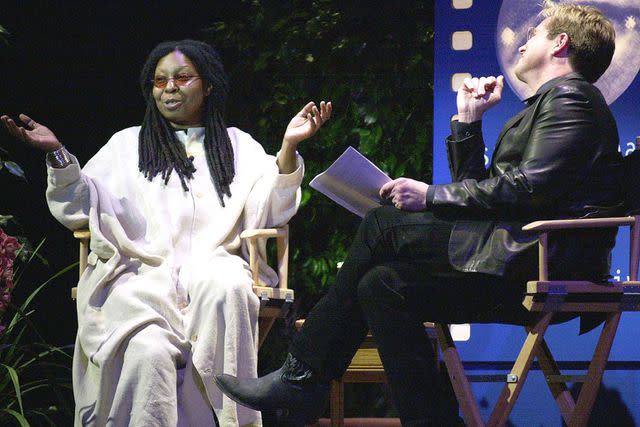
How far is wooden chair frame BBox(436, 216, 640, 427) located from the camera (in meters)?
3.06

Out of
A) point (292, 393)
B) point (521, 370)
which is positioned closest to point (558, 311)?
point (521, 370)

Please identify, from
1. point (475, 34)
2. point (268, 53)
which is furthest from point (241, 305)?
point (268, 53)

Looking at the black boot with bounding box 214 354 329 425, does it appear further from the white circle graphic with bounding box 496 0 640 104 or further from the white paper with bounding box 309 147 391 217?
the white circle graphic with bounding box 496 0 640 104

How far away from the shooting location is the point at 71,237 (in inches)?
199

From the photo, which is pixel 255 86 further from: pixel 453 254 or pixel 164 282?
pixel 453 254

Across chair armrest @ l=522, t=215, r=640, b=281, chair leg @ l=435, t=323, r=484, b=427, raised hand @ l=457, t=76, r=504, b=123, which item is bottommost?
chair leg @ l=435, t=323, r=484, b=427

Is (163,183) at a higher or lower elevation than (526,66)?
lower

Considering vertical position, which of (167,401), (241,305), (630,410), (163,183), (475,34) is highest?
(475,34)

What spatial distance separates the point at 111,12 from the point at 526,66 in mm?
2391

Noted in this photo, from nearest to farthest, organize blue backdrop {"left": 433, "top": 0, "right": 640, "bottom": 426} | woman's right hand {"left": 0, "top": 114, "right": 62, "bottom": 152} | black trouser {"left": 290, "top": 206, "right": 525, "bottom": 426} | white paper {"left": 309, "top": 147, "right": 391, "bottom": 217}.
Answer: black trouser {"left": 290, "top": 206, "right": 525, "bottom": 426} → white paper {"left": 309, "top": 147, "right": 391, "bottom": 217} → woman's right hand {"left": 0, "top": 114, "right": 62, "bottom": 152} → blue backdrop {"left": 433, "top": 0, "right": 640, "bottom": 426}

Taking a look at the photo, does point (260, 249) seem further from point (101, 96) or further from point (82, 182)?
point (101, 96)

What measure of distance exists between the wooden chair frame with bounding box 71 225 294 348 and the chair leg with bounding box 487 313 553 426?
804mm

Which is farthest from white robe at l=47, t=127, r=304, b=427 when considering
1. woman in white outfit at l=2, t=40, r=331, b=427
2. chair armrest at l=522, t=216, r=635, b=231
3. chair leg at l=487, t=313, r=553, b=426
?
chair armrest at l=522, t=216, r=635, b=231

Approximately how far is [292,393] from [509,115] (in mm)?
1812
